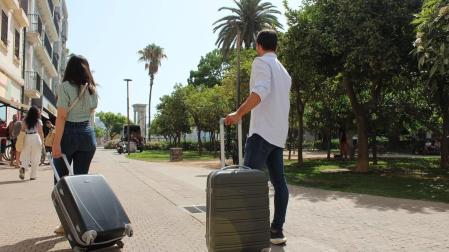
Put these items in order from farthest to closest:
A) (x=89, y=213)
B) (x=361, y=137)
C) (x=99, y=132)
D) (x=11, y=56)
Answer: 1. (x=99, y=132)
2. (x=11, y=56)
3. (x=361, y=137)
4. (x=89, y=213)

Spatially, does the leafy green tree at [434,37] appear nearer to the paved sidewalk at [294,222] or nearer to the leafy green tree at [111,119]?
the paved sidewalk at [294,222]

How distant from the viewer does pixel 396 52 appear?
14188mm

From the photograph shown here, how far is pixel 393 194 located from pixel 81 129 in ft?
22.7

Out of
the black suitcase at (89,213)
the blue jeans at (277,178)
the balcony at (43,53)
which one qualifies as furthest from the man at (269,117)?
the balcony at (43,53)

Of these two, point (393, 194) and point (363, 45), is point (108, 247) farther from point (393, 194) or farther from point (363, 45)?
point (363, 45)

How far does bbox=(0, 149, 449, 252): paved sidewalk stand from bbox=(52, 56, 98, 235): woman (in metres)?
0.86

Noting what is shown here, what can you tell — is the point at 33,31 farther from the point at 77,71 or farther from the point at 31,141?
the point at 77,71

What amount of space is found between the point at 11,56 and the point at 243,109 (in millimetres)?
23041

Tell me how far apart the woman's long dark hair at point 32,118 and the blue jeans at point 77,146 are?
22.4ft

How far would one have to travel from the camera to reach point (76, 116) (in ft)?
17.8

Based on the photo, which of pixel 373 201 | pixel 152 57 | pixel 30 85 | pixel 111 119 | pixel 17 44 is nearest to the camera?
pixel 373 201

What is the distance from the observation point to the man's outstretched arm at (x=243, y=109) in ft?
14.9

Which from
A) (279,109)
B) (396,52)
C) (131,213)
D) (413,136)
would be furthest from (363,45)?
(413,136)

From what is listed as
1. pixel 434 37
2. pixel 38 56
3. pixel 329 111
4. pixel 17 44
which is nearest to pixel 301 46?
pixel 434 37
